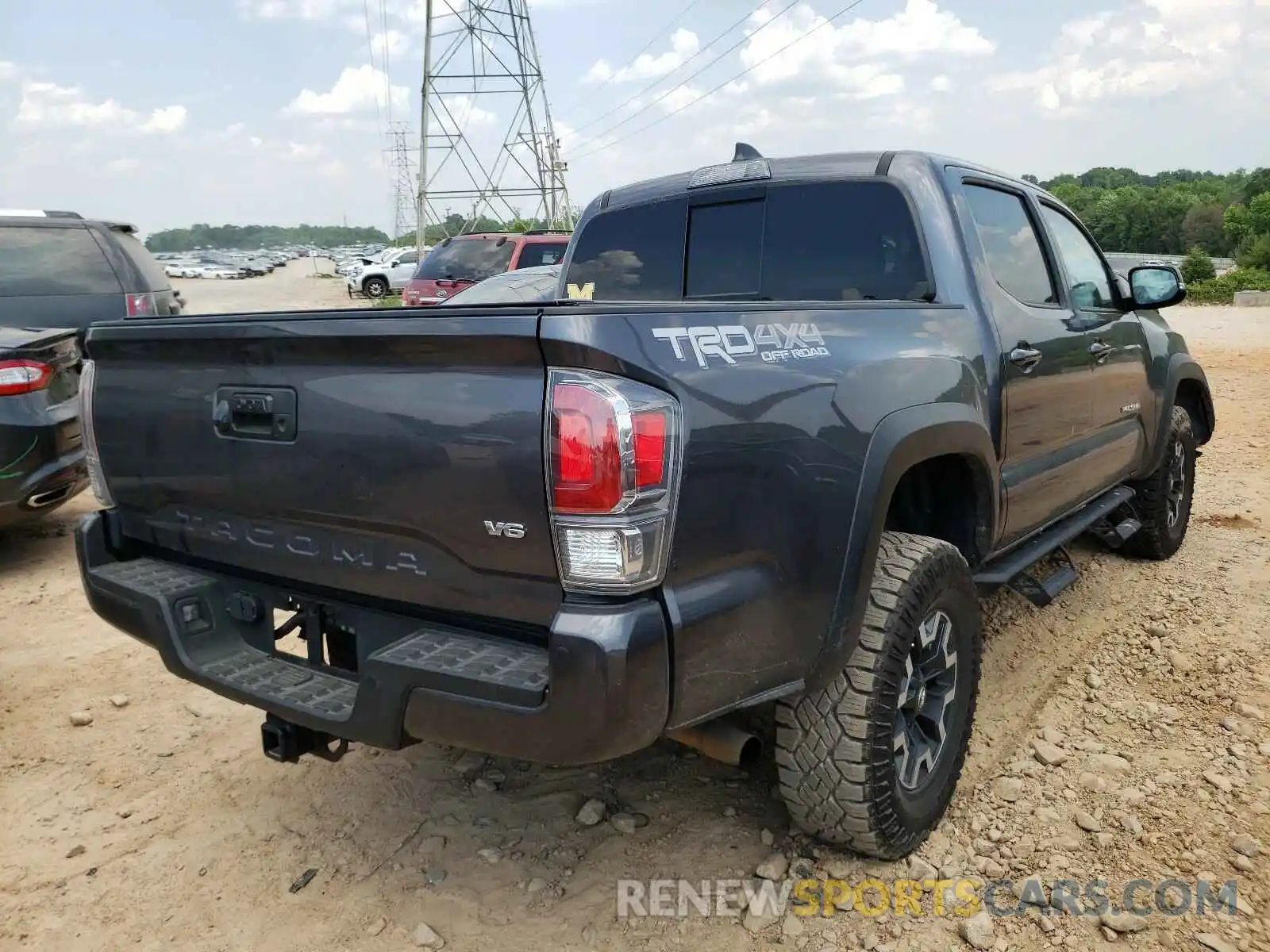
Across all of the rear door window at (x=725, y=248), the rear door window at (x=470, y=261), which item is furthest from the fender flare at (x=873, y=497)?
the rear door window at (x=470, y=261)

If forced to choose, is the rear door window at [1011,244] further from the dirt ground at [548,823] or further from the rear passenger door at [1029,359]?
the dirt ground at [548,823]

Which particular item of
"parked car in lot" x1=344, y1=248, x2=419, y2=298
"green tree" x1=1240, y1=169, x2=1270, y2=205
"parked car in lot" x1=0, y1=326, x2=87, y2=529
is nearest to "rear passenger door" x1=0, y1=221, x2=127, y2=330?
"parked car in lot" x1=0, y1=326, x2=87, y2=529

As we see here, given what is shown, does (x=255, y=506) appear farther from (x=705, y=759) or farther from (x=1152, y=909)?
(x=1152, y=909)

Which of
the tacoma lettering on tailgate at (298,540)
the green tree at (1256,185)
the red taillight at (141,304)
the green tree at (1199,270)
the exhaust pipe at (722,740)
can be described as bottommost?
the exhaust pipe at (722,740)

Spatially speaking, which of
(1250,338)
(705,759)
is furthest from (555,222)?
(705,759)

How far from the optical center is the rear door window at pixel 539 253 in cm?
1339

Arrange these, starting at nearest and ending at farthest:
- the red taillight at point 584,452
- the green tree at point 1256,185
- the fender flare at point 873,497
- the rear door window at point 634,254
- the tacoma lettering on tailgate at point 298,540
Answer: the red taillight at point 584,452 → the tacoma lettering on tailgate at point 298,540 → the fender flare at point 873,497 → the rear door window at point 634,254 → the green tree at point 1256,185

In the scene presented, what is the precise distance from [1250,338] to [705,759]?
1676 cm

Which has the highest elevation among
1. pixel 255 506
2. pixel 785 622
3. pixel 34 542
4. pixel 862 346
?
pixel 862 346

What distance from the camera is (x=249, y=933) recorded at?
2447 mm

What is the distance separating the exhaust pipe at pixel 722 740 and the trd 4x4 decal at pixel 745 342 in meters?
0.91

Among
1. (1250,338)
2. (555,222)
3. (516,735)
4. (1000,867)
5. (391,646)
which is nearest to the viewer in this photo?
(516,735)

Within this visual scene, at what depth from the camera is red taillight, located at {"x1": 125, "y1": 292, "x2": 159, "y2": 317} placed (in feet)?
23.5

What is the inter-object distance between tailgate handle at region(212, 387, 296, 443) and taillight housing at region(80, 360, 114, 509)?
1.86 feet
